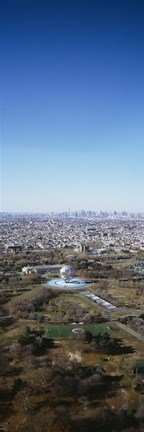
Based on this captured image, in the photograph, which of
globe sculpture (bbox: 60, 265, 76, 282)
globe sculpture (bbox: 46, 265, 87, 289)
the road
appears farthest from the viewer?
globe sculpture (bbox: 60, 265, 76, 282)

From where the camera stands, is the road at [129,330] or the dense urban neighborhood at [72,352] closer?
the dense urban neighborhood at [72,352]

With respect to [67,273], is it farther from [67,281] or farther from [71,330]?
[71,330]

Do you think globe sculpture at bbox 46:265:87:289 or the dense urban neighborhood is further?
globe sculpture at bbox 46:265:87:289

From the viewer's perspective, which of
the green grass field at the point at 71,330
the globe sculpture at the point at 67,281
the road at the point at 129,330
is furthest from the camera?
the globe sculpture at the point at 67,281

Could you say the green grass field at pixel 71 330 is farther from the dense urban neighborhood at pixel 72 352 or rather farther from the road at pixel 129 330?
the road at pixel 129 330

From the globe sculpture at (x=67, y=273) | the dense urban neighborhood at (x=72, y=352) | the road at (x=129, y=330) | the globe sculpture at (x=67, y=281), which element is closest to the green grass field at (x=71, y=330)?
the dense urban neighborhood at (x=72, y=352)

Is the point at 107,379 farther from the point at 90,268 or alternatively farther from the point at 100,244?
the point at 100,244

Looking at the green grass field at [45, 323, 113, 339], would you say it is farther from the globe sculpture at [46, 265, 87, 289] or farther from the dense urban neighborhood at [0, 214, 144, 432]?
the globe sculpture at [46, 265, 87, 289]

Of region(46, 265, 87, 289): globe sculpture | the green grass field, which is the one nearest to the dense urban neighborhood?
the green grass field

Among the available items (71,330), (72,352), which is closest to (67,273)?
(71,330)
